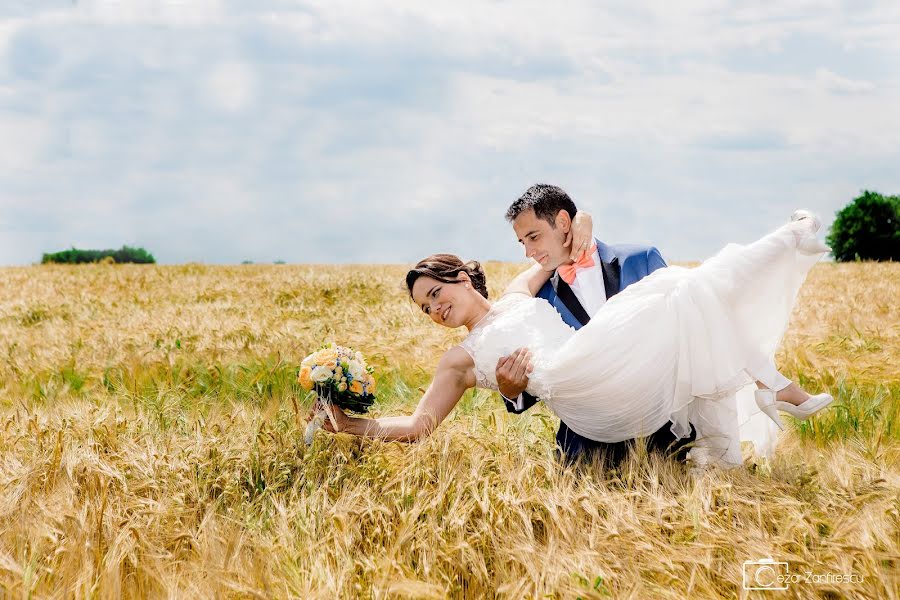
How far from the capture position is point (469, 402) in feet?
17.4

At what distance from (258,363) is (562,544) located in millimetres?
3936

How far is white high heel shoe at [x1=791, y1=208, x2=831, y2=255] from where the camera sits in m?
3.54

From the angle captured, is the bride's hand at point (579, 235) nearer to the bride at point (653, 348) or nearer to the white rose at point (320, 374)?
the bride at point (653, 348)

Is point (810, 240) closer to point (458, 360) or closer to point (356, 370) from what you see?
point (458, 360)

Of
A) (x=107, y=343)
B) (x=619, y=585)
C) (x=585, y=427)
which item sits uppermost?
(x=107, y=343)

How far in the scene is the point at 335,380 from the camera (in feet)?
12.4

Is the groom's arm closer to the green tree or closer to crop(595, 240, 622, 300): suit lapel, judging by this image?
crop(595, 240, 622, 300): suit lapel

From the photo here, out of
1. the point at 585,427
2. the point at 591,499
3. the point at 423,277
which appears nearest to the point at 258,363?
the point at 423,277

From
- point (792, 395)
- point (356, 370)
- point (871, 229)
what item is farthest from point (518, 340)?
point (871, 229)

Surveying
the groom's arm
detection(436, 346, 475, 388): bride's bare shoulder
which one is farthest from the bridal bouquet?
the groom's arm

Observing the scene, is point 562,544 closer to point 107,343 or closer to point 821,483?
point 821,483

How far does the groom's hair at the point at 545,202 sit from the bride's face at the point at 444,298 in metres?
0.45

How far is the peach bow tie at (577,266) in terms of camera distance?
13.1 ft

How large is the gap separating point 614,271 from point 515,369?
79cm
